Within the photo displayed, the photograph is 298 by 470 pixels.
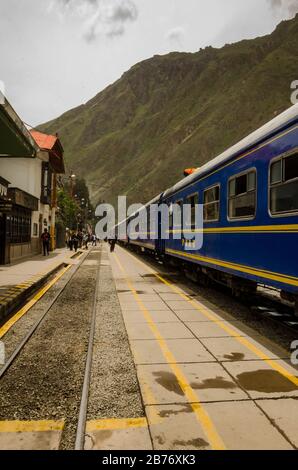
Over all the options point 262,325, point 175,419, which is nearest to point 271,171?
point 262,325

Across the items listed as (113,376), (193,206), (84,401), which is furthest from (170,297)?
(84,401)

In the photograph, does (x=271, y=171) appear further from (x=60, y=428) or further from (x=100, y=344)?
(x=60, y=428)

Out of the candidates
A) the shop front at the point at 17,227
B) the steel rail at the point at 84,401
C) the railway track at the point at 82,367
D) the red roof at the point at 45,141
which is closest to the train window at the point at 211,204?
the railway track at the point at 82,367

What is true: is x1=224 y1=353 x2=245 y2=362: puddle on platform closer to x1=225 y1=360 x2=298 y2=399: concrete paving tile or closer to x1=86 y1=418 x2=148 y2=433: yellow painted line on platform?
x1=225 y1=360 x2=298 y2=399: concrete paving tile

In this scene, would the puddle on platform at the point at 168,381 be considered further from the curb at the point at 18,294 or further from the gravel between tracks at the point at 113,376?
the curb at the point at 18,294

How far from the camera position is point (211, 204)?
32.8ft

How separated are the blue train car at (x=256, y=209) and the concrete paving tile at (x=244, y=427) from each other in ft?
7.08

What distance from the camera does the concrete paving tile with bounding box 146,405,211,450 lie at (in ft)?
11.3

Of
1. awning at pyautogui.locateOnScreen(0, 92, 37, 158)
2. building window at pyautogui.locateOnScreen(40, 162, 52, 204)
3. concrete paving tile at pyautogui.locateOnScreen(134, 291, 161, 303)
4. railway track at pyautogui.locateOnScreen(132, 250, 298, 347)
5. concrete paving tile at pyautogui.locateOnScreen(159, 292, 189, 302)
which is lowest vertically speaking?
concrete paving tile at pyautogui.locateOnScreen(134, 291, 161, 303)

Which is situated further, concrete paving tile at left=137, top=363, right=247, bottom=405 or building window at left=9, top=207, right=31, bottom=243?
building window at left=9, top=207, right=31, bottom=243

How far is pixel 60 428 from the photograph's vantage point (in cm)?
382

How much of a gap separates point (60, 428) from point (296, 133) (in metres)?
4.77

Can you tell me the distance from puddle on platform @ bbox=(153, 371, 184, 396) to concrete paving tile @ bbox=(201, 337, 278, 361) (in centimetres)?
99

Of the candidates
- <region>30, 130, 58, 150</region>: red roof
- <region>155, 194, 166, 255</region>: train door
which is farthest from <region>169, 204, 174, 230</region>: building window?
<region>30, 130, 58, 150</region>: red roof
